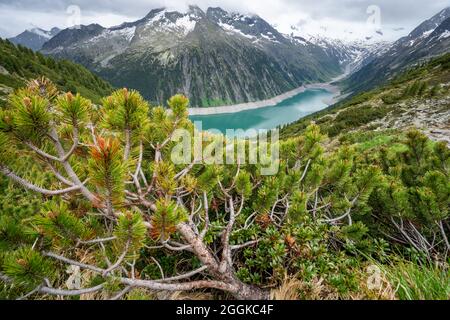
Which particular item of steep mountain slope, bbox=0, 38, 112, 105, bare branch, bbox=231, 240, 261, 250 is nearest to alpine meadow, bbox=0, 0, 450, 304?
bare branch, bbox=231, 240, 261, 250

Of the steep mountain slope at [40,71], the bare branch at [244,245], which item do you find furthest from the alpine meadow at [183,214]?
the steep mountain slope at [40,71]

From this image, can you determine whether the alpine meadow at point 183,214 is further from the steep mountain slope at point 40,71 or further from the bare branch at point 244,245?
the steep mountain slope at point 40,71

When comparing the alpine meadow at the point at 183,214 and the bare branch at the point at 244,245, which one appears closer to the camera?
the alpine meadow at the point at 183,214

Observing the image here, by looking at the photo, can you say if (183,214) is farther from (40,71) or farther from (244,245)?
(40,71)

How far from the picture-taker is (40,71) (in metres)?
86.9

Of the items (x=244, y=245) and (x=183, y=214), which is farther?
(x=244, y=245)

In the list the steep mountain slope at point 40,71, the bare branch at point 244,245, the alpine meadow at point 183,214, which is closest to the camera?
the alpine meadow at point 183,214

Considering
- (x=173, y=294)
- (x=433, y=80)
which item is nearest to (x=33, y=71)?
(x=433, y=80)

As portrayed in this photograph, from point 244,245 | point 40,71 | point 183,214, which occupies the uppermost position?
point 40,71

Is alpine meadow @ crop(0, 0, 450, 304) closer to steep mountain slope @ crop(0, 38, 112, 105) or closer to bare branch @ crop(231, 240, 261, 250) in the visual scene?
bare branch @ crop(231, 240, 261, 250)

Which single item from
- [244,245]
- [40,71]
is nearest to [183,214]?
[244,245]

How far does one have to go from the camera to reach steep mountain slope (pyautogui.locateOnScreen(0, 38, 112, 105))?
2864 inches

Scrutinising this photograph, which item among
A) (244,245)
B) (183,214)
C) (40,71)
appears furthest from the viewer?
(40,71)

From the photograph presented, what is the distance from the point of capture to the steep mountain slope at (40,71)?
72.8m
